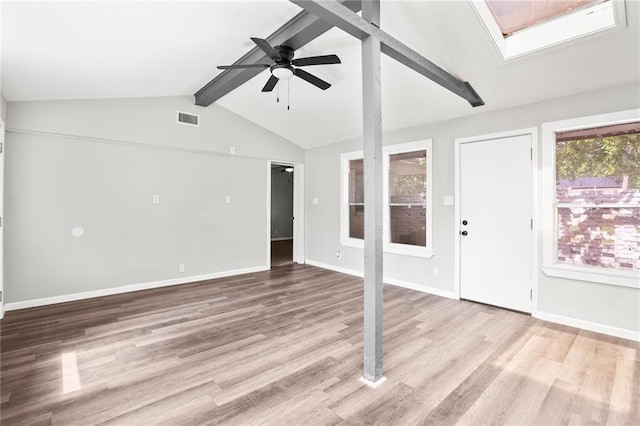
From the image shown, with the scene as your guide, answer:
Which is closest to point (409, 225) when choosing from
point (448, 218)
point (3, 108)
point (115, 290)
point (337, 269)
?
point (448, 218)

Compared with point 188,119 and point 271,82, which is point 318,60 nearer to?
point 271,82

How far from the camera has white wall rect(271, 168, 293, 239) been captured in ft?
34.3

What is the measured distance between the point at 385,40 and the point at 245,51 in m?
1.96

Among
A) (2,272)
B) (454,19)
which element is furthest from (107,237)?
(454,19)

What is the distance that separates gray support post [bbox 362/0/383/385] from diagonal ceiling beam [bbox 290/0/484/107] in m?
0.11

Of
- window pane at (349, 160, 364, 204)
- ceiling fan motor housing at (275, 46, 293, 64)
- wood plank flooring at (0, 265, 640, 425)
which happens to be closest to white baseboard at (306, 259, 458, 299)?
wood plank flooring at (0, 265, 640, 425)

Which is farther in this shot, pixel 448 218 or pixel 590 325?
pixel 448 218

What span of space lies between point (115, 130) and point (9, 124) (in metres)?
1.08

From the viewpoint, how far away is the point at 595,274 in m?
3.19

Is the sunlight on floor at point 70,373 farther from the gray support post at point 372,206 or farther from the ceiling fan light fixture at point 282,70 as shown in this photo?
the ceiling fan light fixture at point 282,70

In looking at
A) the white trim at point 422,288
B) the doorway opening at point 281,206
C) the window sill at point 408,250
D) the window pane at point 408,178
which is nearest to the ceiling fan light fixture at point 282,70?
the window pane at point 408,178

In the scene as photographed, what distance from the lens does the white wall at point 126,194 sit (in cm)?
379

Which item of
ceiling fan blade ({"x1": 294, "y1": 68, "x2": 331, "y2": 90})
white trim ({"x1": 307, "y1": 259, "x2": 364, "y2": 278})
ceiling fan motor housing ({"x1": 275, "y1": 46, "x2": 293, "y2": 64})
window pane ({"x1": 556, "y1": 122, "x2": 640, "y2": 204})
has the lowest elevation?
white trim ({"x1": 307, "y1": 259, "x2": 364, "y2": 278})

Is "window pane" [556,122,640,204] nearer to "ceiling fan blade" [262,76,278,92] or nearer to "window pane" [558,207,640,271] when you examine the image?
"window pane" [558,207,640,271]
